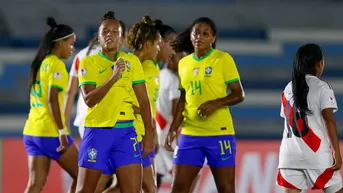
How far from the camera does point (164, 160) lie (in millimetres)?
8359

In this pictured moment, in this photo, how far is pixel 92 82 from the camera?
5.98m

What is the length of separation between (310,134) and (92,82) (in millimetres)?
1579

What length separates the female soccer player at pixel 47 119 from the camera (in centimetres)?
733

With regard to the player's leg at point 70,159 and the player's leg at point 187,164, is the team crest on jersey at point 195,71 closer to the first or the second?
the player's leg at point 187,164

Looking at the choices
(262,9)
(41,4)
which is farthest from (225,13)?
(41,4)

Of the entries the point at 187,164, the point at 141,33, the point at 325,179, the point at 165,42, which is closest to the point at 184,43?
the point at 165,42

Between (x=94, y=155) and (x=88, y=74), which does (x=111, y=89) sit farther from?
(x=94, y=155)

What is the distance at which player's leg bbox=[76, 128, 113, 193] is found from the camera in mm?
5938

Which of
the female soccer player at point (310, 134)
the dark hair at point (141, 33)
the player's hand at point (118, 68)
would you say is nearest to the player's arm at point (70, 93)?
the dark hair at point (141, 33)

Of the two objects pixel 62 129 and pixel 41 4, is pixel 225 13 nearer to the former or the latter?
pixel 41 4

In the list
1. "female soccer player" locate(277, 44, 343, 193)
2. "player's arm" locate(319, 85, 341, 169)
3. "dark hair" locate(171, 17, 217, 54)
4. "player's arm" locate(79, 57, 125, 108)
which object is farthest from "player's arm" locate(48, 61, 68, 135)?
"player's arm" locate(319, 85, 341, 169)

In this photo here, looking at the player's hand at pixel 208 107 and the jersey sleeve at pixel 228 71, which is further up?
the jersey sleeve at pixel 228 71

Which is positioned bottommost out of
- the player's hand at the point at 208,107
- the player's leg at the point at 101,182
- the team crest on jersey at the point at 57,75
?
the player's leg at the point at 101,182

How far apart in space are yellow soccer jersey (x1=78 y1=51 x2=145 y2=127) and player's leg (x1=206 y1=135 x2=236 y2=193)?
41.8 inches
